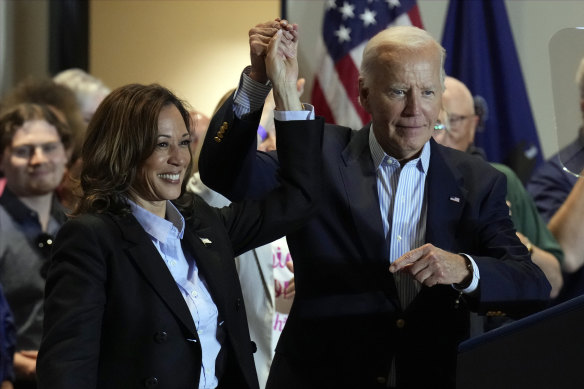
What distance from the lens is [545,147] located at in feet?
Answer: 18.6

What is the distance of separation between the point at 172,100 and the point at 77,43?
4.92 meters

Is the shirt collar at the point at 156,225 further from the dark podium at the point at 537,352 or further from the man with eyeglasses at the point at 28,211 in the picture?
the man with eyeglasses at the point at 28,211

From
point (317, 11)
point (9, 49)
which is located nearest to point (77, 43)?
point (9, 49)

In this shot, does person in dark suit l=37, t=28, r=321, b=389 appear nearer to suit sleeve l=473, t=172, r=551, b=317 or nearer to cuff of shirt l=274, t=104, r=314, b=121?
cuff of shirt l=274, t=104, r=314, b=121

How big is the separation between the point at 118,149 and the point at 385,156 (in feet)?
2.13

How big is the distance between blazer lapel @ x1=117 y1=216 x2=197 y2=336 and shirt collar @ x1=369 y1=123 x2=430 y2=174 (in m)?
0.62

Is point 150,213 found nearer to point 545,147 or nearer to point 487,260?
point 487,260

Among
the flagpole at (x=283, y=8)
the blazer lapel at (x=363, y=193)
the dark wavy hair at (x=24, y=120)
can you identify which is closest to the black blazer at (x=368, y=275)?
the blazer lapel at (x=363, y=193)

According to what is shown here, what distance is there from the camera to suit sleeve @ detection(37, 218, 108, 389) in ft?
6.32

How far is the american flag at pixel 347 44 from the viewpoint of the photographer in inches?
224

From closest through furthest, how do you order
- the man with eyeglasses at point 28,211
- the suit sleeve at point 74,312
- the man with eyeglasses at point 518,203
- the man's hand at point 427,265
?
the suit sleeve at point 74,312, the man's hand at point 427,265, the man with eyeglasses at point 518,203, the man with eyeglasses at point 28,211

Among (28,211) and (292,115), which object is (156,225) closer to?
(292,115)

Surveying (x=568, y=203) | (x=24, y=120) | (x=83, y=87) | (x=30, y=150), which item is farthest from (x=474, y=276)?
(x=83, y=87)

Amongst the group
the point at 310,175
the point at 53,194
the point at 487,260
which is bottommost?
the point at 53,194
